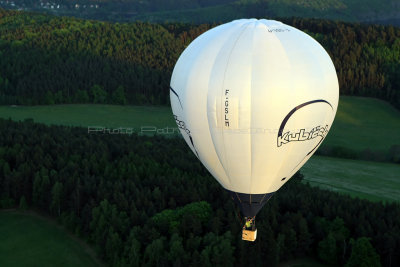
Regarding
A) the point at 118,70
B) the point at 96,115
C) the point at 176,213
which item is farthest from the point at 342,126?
the point at 176,213

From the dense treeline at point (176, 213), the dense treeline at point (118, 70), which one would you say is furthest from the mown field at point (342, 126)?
the dense treeline at point (176, 213)

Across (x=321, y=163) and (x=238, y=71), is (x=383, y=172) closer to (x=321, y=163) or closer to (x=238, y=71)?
(x=321, y=163)

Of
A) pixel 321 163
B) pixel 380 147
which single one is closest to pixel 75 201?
pixel 321 163

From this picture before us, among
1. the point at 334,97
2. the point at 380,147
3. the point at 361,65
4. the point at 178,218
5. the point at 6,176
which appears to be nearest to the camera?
the point at 334,97

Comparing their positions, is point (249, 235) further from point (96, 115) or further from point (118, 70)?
point (118, 70)

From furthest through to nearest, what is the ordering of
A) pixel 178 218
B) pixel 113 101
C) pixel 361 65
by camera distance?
pixel 361 65, pixel 113 101, pixel 178 218

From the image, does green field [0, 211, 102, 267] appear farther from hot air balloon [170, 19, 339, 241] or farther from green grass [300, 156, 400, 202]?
green grass [300, 156, 400, 202]

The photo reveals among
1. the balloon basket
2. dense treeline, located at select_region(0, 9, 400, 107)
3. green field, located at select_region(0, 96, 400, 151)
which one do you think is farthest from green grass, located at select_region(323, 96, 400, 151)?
the balloon basket
